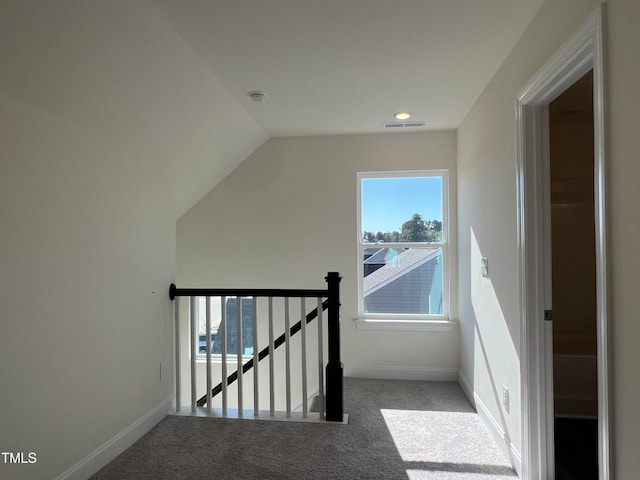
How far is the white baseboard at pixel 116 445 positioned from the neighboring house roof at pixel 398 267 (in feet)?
6.97

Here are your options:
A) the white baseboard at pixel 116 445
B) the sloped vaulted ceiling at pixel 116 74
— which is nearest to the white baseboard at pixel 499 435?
the white baseboard at pixel 116 445

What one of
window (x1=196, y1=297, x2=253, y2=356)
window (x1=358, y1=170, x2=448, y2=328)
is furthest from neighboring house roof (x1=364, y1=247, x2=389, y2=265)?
window (x1=196, y1=297, x2=253, y2=356)

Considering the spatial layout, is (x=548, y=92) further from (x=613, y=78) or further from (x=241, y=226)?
(x=241, y=226)

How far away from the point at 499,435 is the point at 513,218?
4.53ft

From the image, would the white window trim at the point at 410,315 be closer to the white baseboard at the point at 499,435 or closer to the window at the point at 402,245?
the window at the point at 402,245

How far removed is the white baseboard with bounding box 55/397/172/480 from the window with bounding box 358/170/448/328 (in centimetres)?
205

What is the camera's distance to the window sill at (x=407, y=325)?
147 inches

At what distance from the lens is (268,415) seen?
279 cm

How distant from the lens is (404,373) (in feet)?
12.3

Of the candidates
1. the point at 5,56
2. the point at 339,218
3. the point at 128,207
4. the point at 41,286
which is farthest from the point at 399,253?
the point at 5,56

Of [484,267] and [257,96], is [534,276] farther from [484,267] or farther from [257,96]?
[257,96]

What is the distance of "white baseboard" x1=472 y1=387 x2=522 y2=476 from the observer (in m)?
2.08

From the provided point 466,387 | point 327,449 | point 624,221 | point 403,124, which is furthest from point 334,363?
point 403,124

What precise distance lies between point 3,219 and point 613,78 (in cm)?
235
